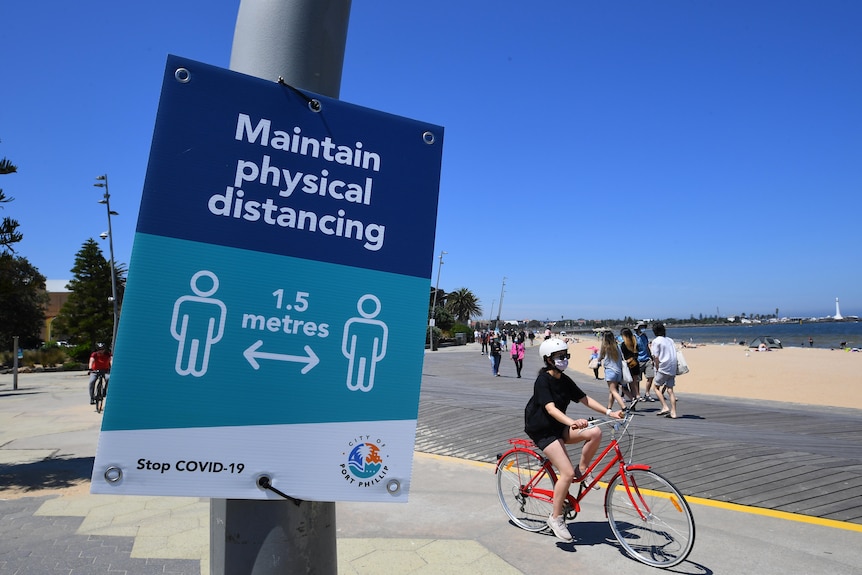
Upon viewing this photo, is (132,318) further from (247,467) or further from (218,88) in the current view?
(218,88)

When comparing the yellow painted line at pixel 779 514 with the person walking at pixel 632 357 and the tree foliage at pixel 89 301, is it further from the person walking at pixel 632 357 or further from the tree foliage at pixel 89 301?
the tree foliage at pixel 89 301

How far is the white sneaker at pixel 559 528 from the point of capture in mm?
4609

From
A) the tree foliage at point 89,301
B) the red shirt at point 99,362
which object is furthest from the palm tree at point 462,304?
the red shirt at point 99,362

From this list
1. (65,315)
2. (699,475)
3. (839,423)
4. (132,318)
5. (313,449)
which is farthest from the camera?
(65,315)

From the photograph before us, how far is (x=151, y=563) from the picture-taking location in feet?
13.7

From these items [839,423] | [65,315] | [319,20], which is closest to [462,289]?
[65,315]

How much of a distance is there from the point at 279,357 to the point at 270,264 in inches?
10.4

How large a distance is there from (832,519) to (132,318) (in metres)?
6.01

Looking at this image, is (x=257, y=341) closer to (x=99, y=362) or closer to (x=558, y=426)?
(x=558, y=426)

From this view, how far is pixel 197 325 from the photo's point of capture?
150cm

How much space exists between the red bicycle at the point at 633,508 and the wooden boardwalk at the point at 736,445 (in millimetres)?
1683

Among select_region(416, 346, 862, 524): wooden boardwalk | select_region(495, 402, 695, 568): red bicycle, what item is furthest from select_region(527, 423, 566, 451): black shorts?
select_region(416, 346, 862, 524): wooden boardwalk

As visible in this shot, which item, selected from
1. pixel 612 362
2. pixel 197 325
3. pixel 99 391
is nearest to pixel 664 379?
pixel 612 362

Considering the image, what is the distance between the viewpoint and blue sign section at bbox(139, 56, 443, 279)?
1.52m
